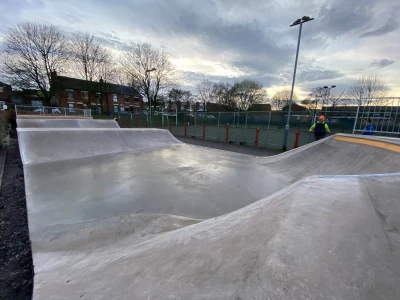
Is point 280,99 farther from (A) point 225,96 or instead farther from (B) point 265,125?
(B) point 265,125

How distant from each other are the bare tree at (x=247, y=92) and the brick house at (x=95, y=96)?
26902mm

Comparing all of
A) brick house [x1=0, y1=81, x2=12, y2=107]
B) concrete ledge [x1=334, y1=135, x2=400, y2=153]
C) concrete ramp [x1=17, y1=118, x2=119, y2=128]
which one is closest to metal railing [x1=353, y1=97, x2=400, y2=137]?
concrete ledge [x1=334, y1=135, x2=400, y2=153]

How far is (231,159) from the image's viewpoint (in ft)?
21.5

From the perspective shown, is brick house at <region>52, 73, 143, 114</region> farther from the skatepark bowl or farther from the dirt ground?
the skatepark bowl

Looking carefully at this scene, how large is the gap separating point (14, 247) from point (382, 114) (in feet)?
35.8

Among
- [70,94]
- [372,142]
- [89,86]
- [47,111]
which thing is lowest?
[372,142]

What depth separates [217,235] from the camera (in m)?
1.47

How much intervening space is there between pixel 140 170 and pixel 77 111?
1952cm

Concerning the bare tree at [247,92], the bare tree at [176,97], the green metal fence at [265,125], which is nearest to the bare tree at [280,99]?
the bare tree at [247,92]

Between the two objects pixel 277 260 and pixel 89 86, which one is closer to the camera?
pixel 277 260

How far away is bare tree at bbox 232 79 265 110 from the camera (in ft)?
154

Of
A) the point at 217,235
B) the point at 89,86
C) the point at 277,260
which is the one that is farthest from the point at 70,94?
the point at 277,260

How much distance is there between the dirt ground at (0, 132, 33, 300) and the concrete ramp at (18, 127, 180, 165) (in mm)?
1693

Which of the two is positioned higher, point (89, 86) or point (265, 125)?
point (89, 86)
